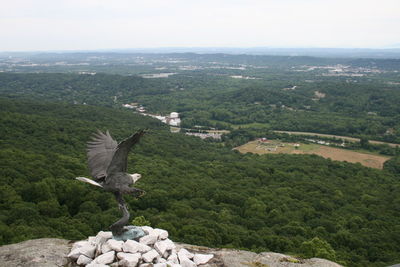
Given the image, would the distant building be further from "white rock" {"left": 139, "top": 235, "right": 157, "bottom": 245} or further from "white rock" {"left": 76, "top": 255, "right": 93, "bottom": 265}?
"white rock" {"left": 76, "top": 255, "right": 93, "bottom": 265}

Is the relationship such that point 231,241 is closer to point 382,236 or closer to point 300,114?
point 382,236

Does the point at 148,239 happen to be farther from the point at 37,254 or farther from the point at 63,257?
the point at 37,254

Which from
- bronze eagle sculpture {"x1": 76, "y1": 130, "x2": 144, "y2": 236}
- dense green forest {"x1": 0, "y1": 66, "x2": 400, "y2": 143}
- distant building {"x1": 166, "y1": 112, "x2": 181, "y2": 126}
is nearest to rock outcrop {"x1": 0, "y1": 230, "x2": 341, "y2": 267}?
bronze eagle sculpture {"x1": 76, "y1": 130, "x2": 144, "y2": 236}

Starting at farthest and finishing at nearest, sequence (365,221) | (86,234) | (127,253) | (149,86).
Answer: (149,86), (365,221), (86,234), (127,253)

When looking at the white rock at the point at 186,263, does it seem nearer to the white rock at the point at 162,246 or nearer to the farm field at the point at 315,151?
the white rock at the point at 162,246

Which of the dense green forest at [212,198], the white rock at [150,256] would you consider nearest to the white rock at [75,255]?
the white rock at [150,256]

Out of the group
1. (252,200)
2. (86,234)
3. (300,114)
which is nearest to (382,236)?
(252,200)
